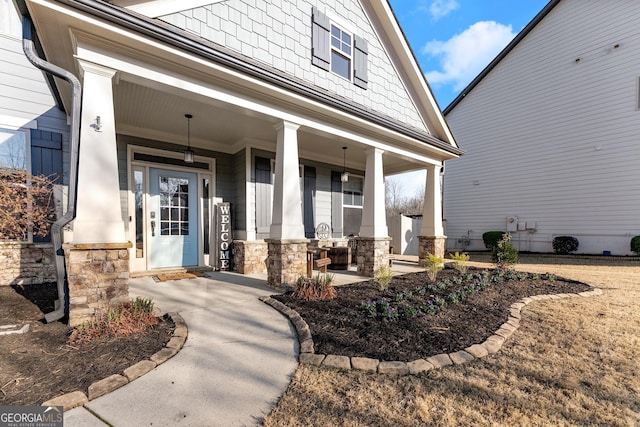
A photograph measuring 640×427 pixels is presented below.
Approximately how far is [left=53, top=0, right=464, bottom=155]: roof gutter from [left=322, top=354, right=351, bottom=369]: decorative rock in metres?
3.85

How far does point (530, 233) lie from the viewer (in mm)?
11031

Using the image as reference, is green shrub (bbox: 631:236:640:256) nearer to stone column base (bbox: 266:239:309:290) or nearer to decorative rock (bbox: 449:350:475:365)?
decorative rock (bbox: 449:350:475:365)

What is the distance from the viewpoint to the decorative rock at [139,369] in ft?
7.20

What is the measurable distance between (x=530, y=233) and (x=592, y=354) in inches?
396

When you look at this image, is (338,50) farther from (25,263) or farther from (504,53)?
(504,53)

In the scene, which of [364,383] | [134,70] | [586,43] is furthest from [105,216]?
[586,43]

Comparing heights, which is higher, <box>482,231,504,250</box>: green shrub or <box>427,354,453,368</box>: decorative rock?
<box>482,231,504,250</box>: green shrub

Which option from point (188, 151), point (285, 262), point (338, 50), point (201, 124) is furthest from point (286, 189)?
point (338, 50)

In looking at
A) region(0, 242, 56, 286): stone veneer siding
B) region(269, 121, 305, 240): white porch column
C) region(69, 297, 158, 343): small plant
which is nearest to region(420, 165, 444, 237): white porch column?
region(269, 121, 305, 240): white porch column

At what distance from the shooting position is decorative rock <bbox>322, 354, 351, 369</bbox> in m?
2.41

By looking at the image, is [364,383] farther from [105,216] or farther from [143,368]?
[105,216]

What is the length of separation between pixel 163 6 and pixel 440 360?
5.27m

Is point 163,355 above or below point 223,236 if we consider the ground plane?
below

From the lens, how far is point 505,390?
2.13 m
